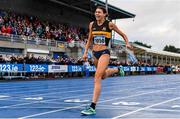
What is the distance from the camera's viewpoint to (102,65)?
7.80m

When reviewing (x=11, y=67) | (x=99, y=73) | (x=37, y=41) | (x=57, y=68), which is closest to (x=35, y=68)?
(x=11, y=67)

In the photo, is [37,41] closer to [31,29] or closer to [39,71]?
[31,29]

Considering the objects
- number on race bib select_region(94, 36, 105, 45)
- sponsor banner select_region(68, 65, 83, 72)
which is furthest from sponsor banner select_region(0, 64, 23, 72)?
number on race bib select_region(94, 36, 105, 45)

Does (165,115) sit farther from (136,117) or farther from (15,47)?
(15,47)

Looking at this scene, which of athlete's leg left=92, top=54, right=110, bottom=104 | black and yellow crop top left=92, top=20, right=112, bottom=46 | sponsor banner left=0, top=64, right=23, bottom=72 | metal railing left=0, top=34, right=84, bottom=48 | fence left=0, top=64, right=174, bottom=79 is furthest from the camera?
metal railing left=0, top=34, right=84, bottom=48

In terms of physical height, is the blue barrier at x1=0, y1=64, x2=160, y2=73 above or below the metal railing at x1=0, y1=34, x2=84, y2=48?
below

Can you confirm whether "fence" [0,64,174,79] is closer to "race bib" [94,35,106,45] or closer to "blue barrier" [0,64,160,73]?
"blue barrier" [0,64,160,73]

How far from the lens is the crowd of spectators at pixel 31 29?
105ft

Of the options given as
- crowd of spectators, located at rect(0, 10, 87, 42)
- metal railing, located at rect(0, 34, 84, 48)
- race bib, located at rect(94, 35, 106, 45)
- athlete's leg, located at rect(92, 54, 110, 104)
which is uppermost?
crowd of spectators, located at rect(0, 10, 87, 42)

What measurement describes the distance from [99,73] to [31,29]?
27785 mm

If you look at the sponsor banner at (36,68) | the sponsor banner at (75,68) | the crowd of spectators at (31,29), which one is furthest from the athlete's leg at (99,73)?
the sponsor banner at (75,68)

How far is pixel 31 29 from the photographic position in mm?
34875

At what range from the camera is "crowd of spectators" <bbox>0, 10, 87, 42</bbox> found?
31991mm

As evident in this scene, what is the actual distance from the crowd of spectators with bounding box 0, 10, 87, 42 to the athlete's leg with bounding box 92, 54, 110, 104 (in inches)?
925
